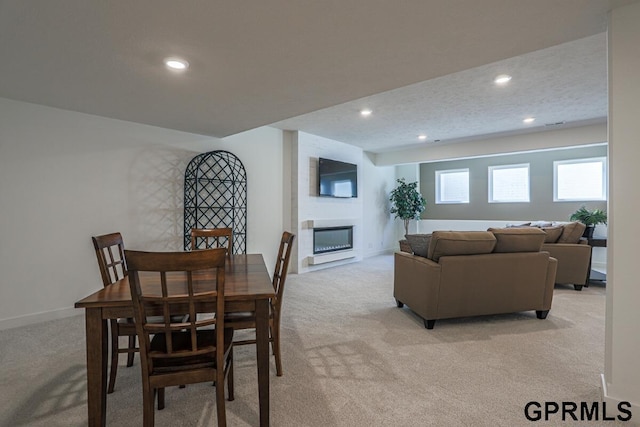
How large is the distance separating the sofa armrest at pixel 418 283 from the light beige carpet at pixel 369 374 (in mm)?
179

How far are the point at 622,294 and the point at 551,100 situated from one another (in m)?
3.25

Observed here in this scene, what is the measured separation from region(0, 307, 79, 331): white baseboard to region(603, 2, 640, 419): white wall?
4519 mm

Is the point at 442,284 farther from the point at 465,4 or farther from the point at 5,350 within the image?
the point at 5,350

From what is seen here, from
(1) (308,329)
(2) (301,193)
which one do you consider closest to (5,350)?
(1) (308,329)

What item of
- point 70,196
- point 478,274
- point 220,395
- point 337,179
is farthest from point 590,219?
point 70,196

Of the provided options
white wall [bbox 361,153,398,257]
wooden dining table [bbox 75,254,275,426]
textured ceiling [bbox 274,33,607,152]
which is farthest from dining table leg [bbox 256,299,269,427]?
white wall [bbox 361,153,398,257]

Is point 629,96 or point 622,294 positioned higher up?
point 629,96

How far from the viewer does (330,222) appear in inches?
230

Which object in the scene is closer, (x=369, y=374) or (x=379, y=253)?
(x=369, y=374)

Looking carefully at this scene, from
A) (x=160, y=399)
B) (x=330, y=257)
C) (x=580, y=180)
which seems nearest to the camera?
(x=160, y=399)

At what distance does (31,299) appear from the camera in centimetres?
307

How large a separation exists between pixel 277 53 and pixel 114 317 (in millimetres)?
1800

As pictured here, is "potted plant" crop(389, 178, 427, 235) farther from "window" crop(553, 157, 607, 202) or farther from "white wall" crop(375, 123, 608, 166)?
"window" crop(553, 157, 607, 202)

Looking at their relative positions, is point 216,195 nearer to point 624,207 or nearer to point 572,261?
point 624,207
